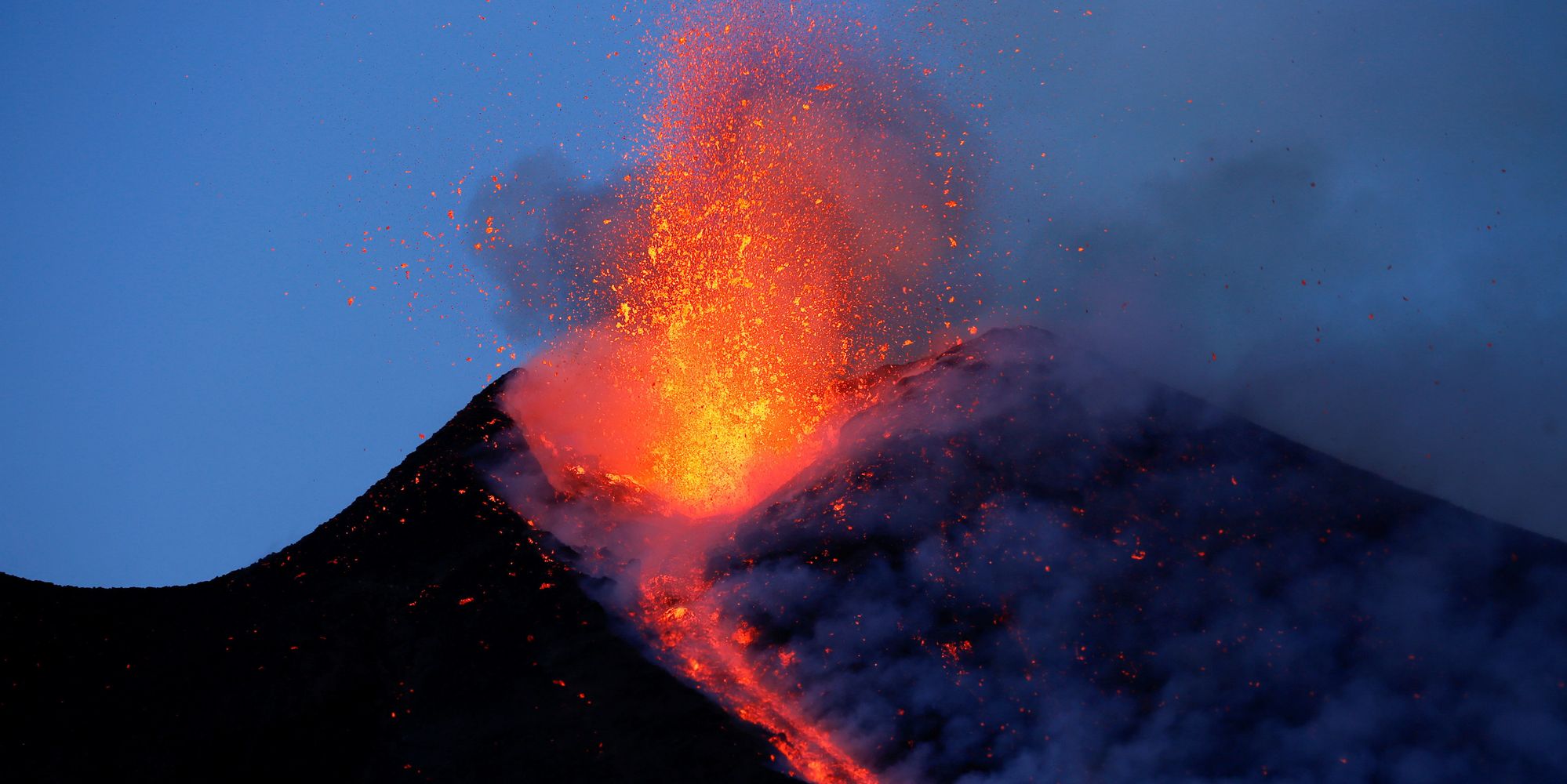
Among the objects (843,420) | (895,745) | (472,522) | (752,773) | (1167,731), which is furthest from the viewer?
(843,420)

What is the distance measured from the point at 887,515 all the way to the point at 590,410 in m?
4.57

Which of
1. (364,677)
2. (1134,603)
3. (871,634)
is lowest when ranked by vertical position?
(364,677)

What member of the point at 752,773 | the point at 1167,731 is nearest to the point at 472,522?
the point at 752,773

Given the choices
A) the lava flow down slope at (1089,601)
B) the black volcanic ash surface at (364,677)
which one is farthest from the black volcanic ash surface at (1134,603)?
the black volcanic ash surface at (364,677)

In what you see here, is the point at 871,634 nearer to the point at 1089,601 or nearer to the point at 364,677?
the point at 1089,601

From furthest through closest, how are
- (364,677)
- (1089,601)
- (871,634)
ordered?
(1089,601) → (871,634) → (364,677)

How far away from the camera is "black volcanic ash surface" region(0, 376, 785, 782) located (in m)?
7.66

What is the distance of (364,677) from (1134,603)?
21.3 ft

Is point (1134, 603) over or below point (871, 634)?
over

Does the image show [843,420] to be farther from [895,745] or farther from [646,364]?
[895,745]

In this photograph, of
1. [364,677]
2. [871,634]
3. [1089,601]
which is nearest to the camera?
[364,677]

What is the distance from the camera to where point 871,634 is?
358 inches

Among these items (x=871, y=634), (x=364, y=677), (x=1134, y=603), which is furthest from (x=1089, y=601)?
(x=364, y=677)

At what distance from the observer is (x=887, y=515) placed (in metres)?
10.4
